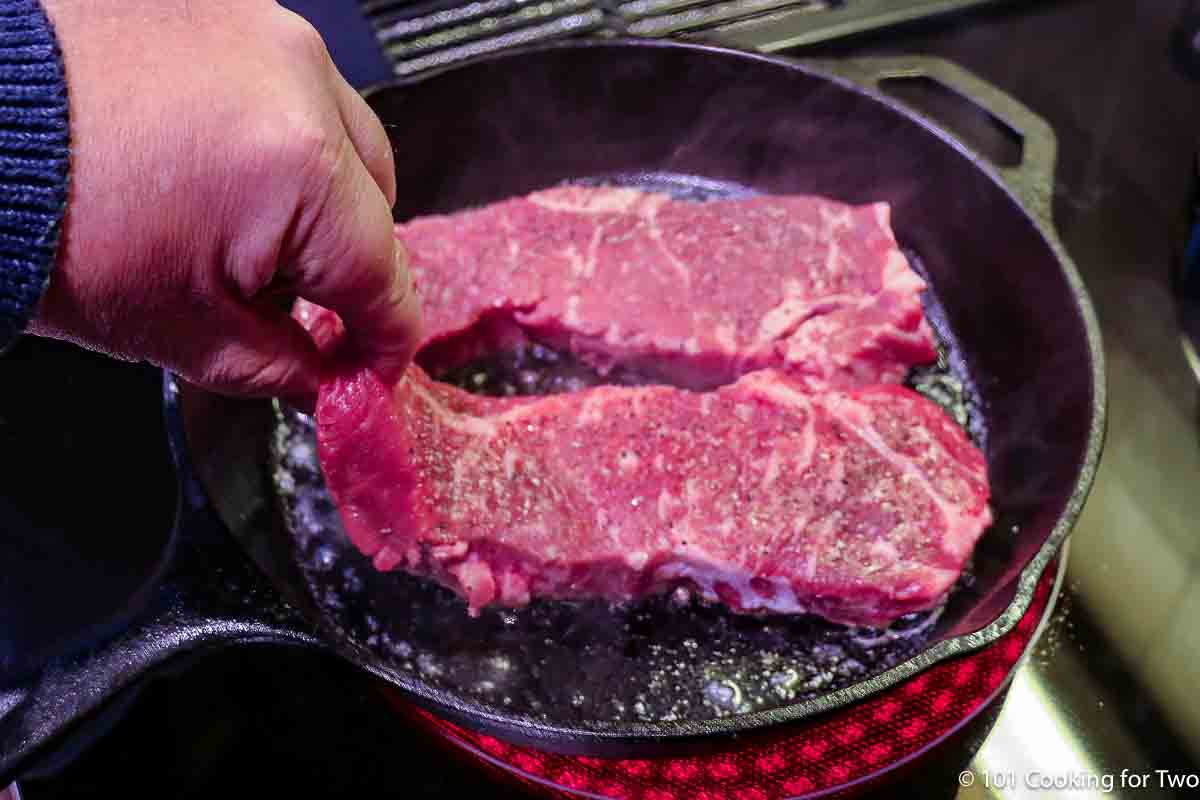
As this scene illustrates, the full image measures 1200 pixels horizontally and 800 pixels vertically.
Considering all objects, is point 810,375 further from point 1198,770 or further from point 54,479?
point 54,479

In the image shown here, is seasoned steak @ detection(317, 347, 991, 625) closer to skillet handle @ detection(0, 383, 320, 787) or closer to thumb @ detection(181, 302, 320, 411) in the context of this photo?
thumb @ detection(181, 302, 320, 411)

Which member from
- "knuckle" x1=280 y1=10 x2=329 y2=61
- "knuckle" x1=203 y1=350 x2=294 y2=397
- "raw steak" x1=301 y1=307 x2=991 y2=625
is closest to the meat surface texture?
"raw steak" x1=301 y1=307 x2=991 y2=625

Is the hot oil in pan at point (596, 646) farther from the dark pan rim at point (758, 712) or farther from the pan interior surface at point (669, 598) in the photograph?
the dark pan rim at point (758, 712)

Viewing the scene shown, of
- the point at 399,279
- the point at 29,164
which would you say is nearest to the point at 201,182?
the point at 29,164

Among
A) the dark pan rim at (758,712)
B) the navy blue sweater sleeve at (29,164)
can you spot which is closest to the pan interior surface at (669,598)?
the dark pan rim at (758,712)

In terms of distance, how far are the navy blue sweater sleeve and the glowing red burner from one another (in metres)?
0.91

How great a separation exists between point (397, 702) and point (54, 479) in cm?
94

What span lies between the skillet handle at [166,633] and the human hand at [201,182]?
34 centimetres

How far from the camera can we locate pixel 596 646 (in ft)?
5.80

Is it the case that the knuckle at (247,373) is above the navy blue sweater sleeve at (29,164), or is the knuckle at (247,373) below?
below

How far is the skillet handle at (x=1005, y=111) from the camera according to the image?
1973mm

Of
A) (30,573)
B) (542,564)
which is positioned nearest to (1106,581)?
(542,564)

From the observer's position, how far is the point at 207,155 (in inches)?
44.3

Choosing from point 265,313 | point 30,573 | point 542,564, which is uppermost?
point 265,313
